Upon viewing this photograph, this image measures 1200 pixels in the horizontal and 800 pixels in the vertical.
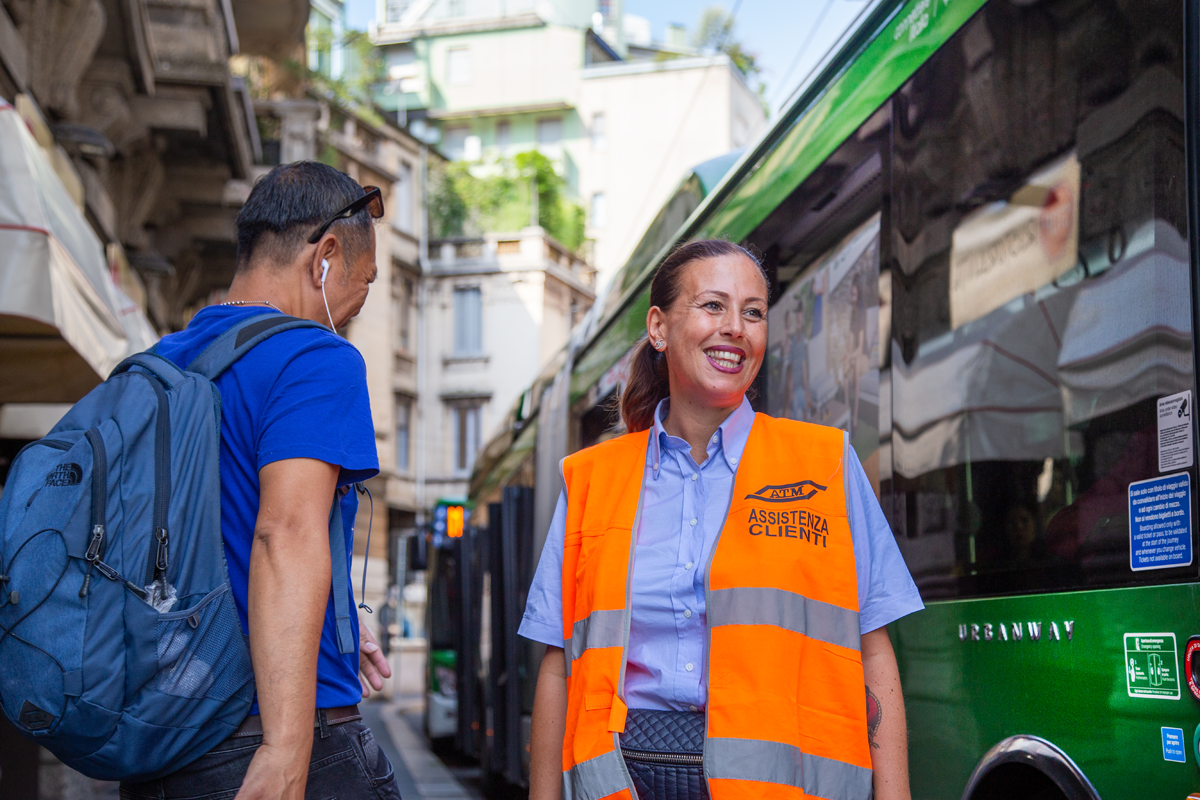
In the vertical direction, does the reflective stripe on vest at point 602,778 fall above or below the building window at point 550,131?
below

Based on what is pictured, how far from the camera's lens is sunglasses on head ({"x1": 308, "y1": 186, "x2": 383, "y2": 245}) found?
2.34m

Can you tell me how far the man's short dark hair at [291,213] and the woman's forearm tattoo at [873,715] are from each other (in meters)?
1.27

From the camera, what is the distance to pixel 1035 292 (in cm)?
293

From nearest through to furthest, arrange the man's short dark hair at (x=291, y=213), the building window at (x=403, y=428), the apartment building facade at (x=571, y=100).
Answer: the man's short dark hair at (x=291, y=213), the building window at (x=403, y=428), the apartment building facade at (x=571, y=100)

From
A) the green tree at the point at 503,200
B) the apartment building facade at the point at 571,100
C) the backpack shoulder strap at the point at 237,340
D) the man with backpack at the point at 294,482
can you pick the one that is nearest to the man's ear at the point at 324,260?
the man with backpack at the point at 294,482

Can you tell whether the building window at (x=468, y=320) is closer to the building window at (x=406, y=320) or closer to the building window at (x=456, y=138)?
the building window at (x=406, y=320)

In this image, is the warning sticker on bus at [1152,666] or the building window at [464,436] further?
the building window at [464,436]

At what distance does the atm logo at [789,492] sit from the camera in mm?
2291

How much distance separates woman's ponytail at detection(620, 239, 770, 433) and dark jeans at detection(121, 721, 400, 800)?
3.20 ft

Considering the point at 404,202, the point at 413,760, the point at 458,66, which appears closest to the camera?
the point at 413,760

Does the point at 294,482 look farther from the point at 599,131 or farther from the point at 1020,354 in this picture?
the point at 599,131

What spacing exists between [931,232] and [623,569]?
5.05 feet

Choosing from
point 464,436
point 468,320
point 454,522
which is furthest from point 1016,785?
point 468,320

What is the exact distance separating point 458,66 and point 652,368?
58.7m
